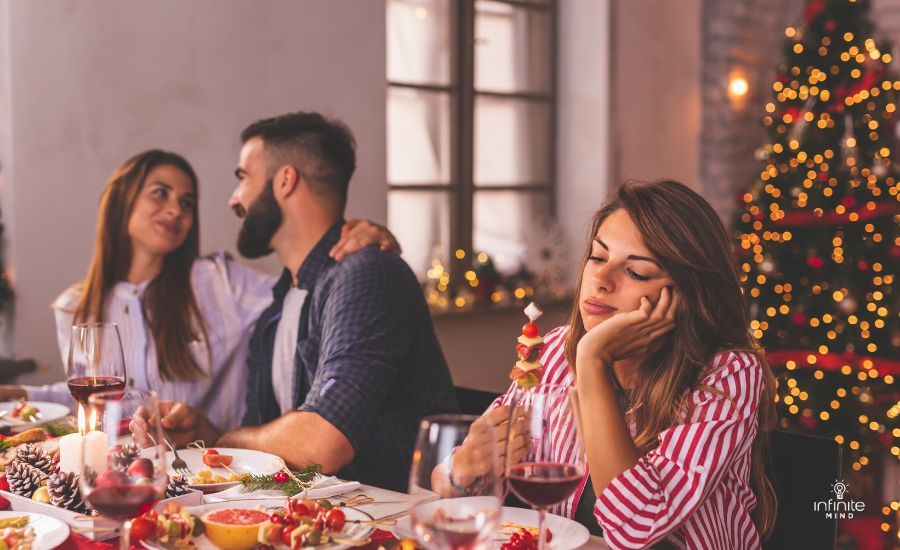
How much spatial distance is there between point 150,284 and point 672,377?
1925 mm

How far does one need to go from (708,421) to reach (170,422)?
1.23m

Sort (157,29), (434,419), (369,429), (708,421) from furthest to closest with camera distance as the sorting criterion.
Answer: (157,29) → (369,429) → (708,421) → (434,419)

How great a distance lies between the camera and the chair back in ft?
5.28

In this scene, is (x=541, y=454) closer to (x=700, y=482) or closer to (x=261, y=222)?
(x=700, y=482)

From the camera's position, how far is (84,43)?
3236mm

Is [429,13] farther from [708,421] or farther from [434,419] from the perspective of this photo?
[434,419]

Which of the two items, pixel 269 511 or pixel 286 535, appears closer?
pixel 286 535

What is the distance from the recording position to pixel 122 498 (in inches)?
42.0

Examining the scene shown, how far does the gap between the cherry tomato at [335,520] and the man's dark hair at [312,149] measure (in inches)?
60.1

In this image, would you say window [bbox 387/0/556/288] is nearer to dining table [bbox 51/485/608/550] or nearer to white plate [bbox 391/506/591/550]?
dining table [bbox 51/485/608/550]

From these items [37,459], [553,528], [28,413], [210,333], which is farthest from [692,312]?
[210,333]

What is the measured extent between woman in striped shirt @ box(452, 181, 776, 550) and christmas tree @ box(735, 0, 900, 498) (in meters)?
2.92

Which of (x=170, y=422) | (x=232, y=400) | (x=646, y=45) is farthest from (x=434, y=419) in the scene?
(x=646, y=45)

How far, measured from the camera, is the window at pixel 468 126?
187 inches
